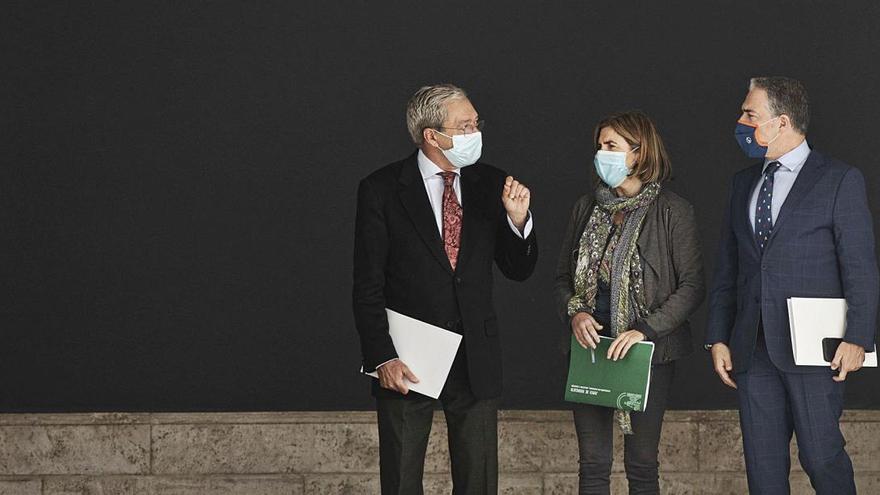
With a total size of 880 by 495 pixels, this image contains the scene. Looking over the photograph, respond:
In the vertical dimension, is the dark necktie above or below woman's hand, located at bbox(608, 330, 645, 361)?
above

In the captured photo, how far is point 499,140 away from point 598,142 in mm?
1149

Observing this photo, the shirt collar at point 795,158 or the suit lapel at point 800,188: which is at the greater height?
the shirt collar at point 795,158

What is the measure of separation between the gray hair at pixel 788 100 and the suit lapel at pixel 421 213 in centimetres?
113

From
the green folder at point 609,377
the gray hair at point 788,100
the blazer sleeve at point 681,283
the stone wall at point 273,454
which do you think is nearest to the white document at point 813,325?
the blazer sleeve at point 681,283

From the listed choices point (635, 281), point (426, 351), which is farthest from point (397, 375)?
point (635, 281)

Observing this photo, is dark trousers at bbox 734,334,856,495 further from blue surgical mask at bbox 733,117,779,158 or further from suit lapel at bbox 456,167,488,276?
suit lapel at bbox 456,167,488,276

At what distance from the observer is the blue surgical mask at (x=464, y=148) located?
3746mm

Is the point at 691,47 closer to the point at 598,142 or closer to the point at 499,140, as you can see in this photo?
the point at 499,140

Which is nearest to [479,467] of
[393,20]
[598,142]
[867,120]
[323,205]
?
[598,142]

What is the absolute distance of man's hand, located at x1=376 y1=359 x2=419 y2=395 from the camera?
12.1 feet

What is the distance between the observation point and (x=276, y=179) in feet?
16.4

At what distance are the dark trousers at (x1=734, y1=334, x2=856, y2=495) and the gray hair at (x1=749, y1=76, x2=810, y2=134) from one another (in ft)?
2.30

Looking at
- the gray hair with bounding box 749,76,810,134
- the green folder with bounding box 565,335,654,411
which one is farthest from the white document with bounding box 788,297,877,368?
the gray hair with bounding box 749,76,810,134

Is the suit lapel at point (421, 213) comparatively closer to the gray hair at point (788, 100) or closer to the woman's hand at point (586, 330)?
the woman's hand at point (586, 330)
